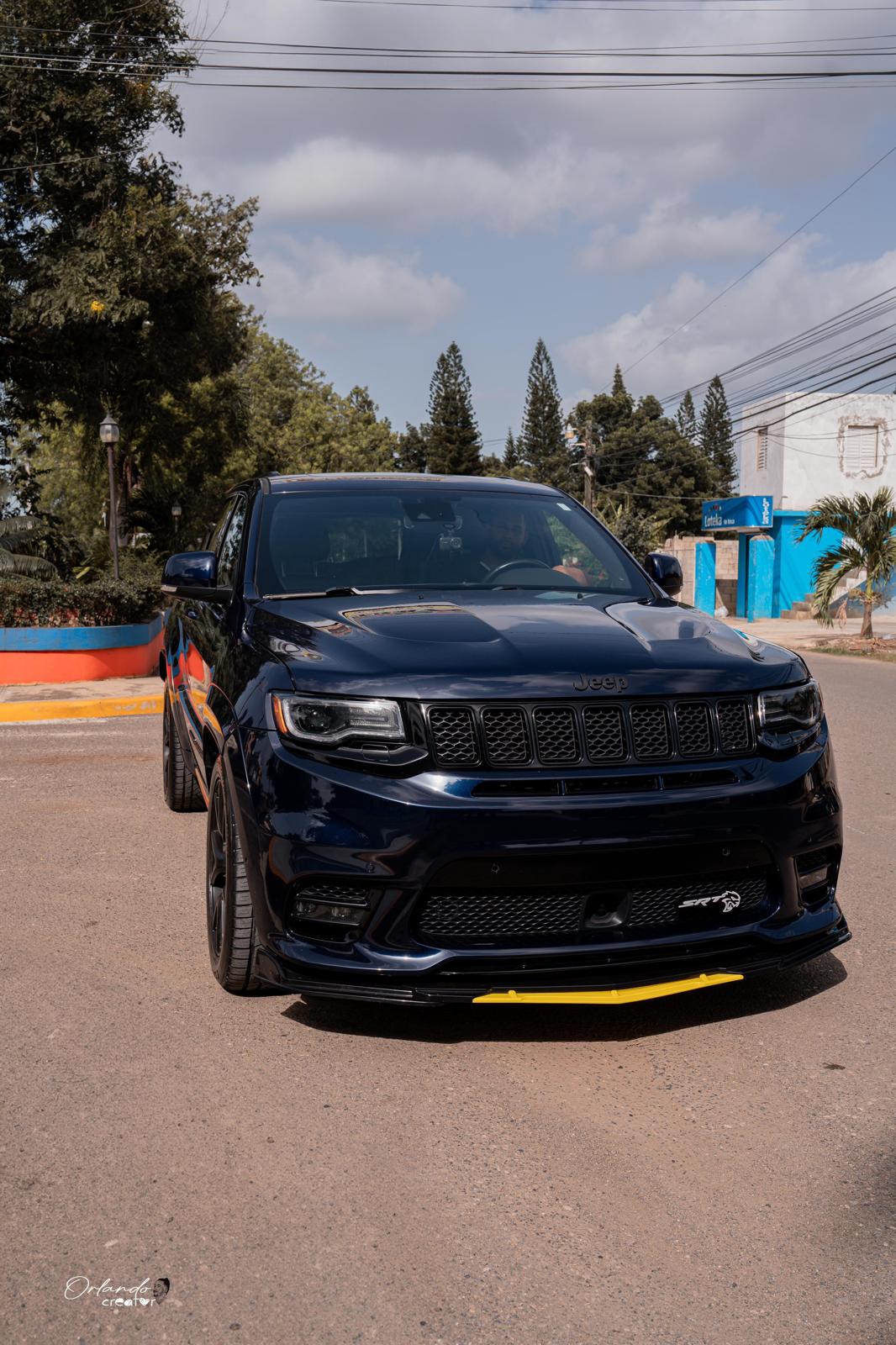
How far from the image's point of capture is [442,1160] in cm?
313

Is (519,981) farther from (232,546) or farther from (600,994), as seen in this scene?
(232,546)

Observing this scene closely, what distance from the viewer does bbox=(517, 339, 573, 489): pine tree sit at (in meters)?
93.3

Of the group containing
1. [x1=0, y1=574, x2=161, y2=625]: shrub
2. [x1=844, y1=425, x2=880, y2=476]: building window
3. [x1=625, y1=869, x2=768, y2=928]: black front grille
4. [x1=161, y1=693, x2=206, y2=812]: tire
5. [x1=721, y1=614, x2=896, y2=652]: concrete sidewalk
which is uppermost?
[x1=844, y1=425, x2=880, y2=476]: building window

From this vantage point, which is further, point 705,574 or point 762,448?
point 705,574

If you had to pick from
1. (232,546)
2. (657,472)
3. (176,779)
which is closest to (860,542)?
(176,779)

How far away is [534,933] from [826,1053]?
1.00 meters

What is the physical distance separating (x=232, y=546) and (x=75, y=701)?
7425 millimetres

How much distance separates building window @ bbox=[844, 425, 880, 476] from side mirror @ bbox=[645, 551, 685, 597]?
Answer: 38.1 m

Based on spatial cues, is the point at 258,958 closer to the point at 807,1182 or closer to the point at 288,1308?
the point at 288,1308

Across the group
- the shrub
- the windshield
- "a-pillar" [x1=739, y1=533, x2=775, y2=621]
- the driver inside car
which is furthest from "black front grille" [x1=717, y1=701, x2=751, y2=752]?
"a-pillar" [x1=739, y1=533, x2=775, y2=621]

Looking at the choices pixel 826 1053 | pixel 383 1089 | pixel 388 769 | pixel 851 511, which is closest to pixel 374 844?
pixel 388 769

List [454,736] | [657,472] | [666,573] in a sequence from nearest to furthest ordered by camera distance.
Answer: [454,736], [666,573], [657,472]

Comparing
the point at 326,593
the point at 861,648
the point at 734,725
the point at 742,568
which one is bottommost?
the point at 861,648

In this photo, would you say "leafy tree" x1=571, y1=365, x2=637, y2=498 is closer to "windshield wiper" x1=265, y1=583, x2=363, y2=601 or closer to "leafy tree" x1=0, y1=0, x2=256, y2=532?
"leafy tree" x1=0, y1=0, x2=256, y2=532
